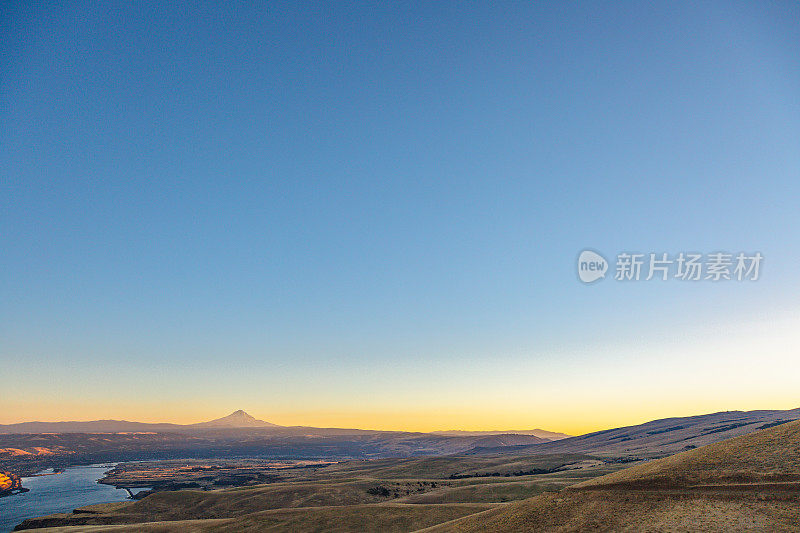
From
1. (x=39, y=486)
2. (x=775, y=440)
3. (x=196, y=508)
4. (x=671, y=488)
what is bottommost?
(x=39, y=486)

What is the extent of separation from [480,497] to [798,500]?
59.0 metres

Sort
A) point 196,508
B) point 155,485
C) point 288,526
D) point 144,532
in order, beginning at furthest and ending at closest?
point 155,485, point 196,508, point 144,532, point 288,526

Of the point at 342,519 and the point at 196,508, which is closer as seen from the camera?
the point at 342,519

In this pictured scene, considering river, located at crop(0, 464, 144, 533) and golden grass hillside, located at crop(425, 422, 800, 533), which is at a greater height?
Result: golden grass hillside, located at crop(425, 422, 800, 533)

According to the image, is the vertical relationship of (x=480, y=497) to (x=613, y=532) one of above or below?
below

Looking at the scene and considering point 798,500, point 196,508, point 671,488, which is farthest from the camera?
point 196,508

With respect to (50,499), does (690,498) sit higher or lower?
higher

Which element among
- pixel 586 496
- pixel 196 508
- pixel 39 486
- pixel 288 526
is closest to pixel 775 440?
pixel 586 496

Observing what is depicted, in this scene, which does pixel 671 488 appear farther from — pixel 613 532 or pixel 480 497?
pixel 480 497

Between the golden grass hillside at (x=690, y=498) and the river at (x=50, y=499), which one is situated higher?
the golden grass hillside at (x=690, y=498)

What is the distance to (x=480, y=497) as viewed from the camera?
280ft

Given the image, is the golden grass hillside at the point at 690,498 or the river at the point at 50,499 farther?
the river at the point at 50,499

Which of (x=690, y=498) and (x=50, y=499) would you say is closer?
(x=690, y=498)

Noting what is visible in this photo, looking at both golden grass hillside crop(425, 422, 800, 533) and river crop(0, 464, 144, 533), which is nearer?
golden grass hillside crop(425, 422, 800, 533)
